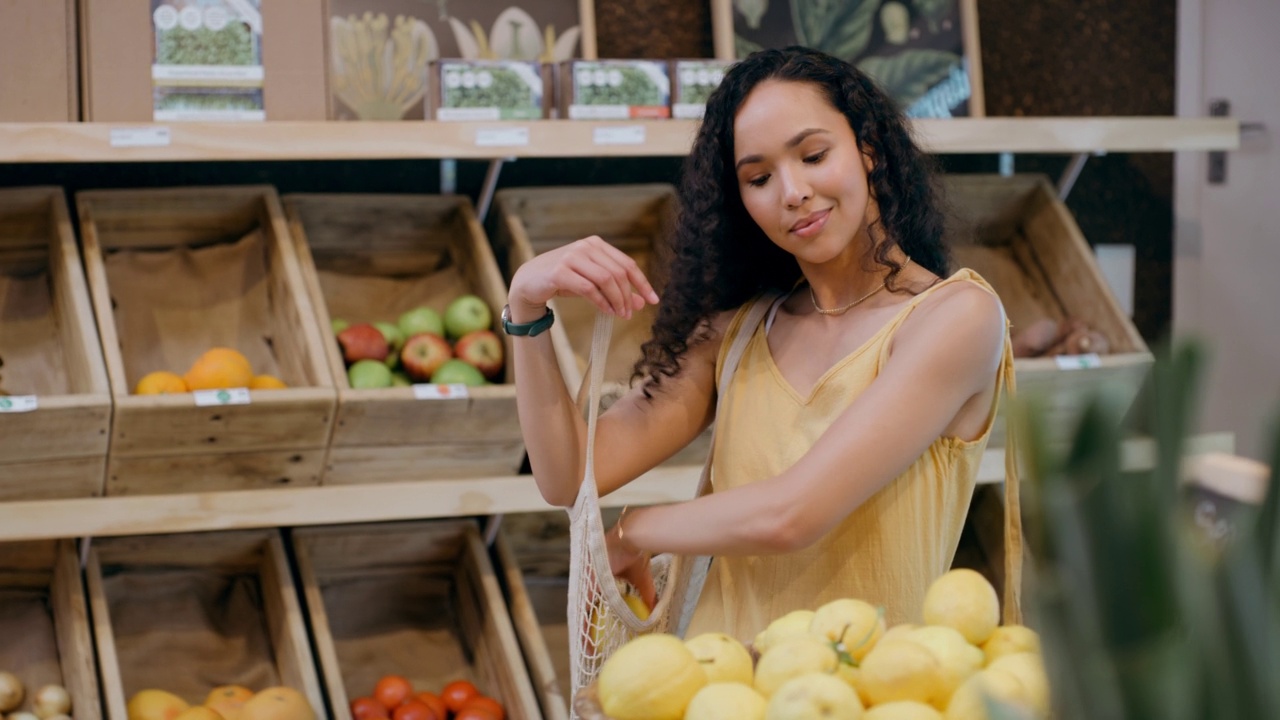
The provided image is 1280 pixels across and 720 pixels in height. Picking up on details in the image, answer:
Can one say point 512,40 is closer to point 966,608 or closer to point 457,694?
point 457,694

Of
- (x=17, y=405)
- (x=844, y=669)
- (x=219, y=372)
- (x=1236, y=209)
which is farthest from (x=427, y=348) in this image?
(x=1236, y=209)

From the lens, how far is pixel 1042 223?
10.1 feet

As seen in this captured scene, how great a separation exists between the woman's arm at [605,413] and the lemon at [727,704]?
0.51 metres

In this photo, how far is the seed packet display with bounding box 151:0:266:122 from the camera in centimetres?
233

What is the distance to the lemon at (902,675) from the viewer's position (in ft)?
2.77

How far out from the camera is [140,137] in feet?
7.32

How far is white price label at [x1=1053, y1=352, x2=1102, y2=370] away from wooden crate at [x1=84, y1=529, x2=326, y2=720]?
1598 millimetres

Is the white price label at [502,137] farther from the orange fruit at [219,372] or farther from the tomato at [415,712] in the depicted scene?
the tomato at [415,712]

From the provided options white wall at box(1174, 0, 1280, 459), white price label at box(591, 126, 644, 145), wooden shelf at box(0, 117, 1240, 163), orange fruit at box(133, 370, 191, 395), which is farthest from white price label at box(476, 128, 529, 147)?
white wall at box(1174, 0, 1280, 459)

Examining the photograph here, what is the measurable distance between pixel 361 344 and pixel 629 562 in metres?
1.28

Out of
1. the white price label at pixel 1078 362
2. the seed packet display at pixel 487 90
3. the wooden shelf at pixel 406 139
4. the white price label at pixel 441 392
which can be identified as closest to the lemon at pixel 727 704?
the wooden shelf at pixel 406 139

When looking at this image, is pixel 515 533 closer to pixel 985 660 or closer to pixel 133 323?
pixel 133 323

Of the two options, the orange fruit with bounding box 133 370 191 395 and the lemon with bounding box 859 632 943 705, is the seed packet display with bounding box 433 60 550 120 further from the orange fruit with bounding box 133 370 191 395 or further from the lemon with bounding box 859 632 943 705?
the lemon with bounding box 859 632 943 705

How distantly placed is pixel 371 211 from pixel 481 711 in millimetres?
1097
